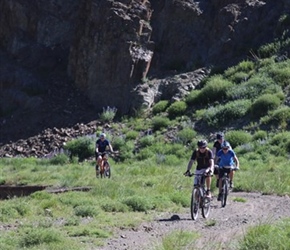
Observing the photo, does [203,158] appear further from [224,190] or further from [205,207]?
[224,190]

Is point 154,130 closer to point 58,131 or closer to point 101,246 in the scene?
point 58,131

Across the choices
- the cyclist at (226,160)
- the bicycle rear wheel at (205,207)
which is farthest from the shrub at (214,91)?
Result: the bicycle rear wheel at (205,207)

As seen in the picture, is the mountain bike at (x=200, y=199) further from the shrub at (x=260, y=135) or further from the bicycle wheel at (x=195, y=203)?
the shrub at (x=260, y=135)

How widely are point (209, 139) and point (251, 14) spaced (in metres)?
9.01

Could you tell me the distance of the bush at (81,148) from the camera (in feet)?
93.2

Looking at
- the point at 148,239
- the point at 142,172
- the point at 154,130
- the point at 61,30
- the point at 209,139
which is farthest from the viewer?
the point at 61,30

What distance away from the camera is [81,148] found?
2867 cm

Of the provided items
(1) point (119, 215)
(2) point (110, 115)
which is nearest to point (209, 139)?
(2) point (110, 115)

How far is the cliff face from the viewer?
32.9 meters

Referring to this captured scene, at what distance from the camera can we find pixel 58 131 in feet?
101

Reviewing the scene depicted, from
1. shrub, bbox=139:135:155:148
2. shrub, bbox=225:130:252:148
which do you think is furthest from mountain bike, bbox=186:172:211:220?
shrub, bbox=139:135:155:148

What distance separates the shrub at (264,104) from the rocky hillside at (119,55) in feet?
14.1

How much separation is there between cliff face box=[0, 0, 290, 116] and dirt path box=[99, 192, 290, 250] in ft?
50.7

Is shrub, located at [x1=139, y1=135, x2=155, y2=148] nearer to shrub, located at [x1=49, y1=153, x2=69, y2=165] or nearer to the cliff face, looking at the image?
shrub, located at [x1=49, y1=153, x2=69, y2=165]
